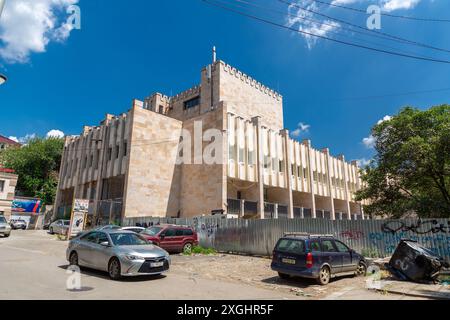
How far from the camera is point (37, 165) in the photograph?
4919 centimetres

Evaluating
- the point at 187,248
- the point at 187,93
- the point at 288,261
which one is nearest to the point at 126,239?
the point at 288,261

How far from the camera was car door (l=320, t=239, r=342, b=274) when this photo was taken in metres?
9.68

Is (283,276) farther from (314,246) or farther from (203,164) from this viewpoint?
(203,164)

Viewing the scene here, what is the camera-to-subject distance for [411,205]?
1600 cm

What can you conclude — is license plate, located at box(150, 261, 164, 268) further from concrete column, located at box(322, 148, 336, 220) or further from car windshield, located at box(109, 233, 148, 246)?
concrete column, located at box(322, 148, 336, 220)

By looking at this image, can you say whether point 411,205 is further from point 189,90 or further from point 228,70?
point 189,90

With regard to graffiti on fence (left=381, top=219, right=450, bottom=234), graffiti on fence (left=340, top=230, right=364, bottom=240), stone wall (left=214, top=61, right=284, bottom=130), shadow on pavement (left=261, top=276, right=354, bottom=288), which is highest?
stone wall (left=214, top=61, right=284, bottom=130)

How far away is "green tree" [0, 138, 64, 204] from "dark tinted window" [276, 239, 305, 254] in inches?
1838

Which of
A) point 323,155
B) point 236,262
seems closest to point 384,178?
point 236,262

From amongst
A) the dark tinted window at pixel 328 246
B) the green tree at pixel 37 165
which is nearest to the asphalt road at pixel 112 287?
the dark tinted window at pixel 328 246

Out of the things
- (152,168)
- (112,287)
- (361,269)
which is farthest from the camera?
(152,168)

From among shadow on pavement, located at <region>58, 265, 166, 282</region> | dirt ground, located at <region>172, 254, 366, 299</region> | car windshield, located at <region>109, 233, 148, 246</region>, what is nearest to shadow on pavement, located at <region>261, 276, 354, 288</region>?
dirt ground, located at <region>172, 254, 366, 299</region>

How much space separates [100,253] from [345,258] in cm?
820

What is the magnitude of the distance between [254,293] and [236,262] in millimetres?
6732
